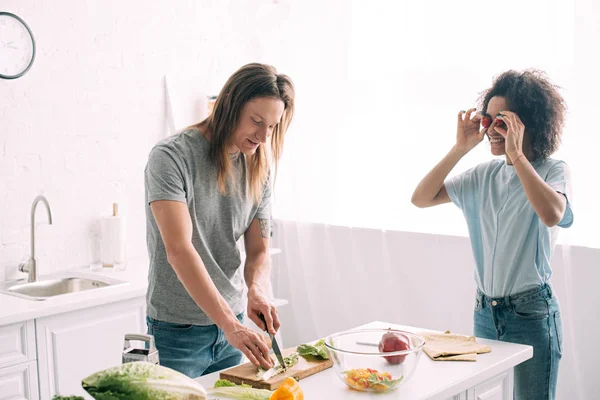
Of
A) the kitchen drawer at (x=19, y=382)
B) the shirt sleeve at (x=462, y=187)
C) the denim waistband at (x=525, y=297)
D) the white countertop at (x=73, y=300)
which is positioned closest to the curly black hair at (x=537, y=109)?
the shirt sleeve at (x=462, y=187)

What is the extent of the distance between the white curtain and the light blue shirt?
743 millimetres

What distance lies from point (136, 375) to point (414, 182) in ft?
8.61

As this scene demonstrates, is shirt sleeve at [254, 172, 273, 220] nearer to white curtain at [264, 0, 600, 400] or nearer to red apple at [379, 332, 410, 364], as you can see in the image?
red apple at [379, 332, 410, 364]

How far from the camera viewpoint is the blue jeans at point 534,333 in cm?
211

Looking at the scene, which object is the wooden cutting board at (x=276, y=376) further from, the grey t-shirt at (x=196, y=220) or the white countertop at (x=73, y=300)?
the white countertop at (x=73, y=300)

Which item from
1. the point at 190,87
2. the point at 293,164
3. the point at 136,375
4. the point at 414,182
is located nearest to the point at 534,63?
the point at 414,182

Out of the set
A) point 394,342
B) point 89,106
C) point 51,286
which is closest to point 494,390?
point 394,342

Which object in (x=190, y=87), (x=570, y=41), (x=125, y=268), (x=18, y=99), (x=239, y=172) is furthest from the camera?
(x=190, y=87)

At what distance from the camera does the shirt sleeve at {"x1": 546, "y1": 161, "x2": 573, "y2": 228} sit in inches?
85.6

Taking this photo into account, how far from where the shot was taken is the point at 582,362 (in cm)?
289

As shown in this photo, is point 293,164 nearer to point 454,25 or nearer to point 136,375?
point 454,25

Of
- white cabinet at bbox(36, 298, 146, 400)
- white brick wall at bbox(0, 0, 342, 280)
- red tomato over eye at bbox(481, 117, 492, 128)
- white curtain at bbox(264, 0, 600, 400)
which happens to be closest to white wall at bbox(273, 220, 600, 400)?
white curtain at bbox(264, 0, 600, 400)

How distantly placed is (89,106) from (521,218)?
2.26 metres

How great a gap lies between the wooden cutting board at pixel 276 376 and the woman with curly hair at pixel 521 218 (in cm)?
69
